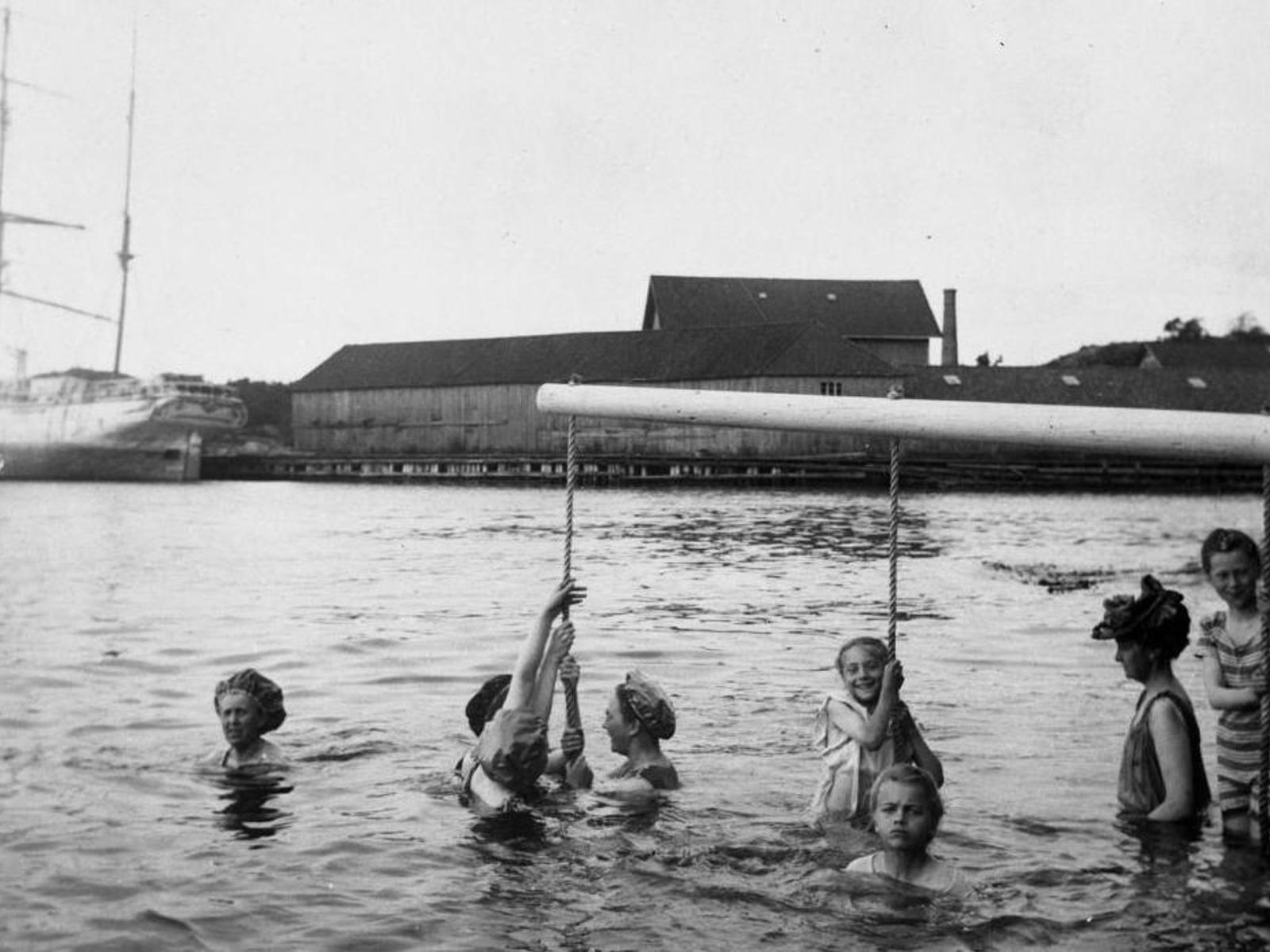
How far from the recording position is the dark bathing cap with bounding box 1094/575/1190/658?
7066 mm

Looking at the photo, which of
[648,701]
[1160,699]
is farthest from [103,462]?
[1160,699]

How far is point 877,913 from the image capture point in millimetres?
6508

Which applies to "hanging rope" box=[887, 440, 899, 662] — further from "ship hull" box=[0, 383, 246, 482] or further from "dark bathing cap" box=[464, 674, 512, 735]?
"ship hull" box=[0, 383, 246, 482]

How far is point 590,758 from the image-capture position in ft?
34.6

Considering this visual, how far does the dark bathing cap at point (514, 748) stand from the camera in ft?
25.2

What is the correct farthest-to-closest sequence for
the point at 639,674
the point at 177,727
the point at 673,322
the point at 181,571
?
1. the point at 673,322
2. the point at 181,571
3. the point at 177,727
4. the point at 639,674

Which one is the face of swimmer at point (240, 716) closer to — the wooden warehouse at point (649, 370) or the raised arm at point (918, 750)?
the raised arm at point (918, 750)

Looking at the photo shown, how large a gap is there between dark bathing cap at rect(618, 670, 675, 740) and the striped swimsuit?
116 inches

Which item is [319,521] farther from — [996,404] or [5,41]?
[996,404]

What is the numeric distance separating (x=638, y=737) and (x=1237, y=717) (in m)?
3.43

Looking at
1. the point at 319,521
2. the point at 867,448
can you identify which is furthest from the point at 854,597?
the point at 867,448

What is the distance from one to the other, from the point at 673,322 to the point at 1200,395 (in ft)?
90.4

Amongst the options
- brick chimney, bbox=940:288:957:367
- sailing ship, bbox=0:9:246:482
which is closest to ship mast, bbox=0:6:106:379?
sailing ship, bbox=0:9:246:482

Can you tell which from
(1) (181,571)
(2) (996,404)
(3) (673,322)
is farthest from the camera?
(3) (673,322)
